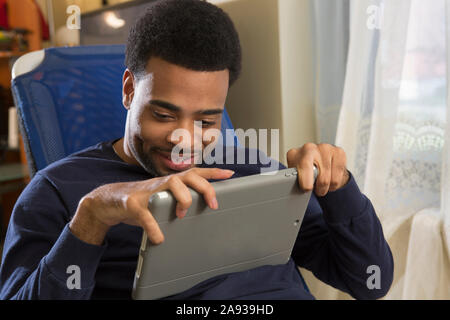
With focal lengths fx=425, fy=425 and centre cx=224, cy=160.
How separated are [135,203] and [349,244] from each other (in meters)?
0.42

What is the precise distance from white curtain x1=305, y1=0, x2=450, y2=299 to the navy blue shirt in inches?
14.5

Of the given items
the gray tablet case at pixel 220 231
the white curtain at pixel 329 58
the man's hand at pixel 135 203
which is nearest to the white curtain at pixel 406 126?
the white curtain at pixel 329 58

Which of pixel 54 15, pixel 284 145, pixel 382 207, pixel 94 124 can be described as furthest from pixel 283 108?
pixel 54 15

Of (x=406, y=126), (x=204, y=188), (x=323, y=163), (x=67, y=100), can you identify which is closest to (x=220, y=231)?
(x=204, y=188)

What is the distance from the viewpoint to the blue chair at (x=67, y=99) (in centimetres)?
95

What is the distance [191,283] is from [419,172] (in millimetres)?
760

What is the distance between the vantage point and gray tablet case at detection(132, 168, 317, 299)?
499 mm

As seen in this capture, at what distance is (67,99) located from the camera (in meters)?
1.01

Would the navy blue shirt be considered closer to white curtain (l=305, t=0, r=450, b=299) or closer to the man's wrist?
the man's wrist

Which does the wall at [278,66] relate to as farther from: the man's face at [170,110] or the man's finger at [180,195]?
the man's finger at [180,195]

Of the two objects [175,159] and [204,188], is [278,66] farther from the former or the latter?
[204,188]

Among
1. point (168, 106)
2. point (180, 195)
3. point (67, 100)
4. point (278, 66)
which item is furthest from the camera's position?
point (278, 66)

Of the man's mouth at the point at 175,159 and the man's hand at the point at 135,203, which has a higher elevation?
the man's hand at the point at 135,203
